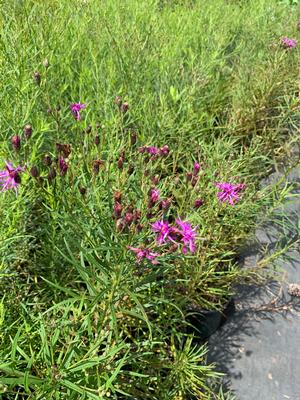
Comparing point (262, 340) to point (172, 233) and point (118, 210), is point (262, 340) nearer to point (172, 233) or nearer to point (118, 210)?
point (172, 233)

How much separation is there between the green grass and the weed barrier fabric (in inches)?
5.1

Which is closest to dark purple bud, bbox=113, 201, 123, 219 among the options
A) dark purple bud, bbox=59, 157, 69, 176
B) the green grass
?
the green grass

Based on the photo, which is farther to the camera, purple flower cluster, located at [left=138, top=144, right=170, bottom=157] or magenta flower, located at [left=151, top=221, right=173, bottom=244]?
purple flower cluster, located at [left=138, top=144, right=170, bottom=157]

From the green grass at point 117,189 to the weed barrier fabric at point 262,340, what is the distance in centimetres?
13

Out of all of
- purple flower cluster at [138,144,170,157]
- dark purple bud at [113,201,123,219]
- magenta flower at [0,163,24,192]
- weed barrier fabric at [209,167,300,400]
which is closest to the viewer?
dark purple bud at [113,201,123,219]

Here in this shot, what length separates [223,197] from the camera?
1627 mm

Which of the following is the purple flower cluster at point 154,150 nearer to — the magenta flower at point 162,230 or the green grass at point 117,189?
the green grass at point 117,189

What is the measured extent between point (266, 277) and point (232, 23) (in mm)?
2437

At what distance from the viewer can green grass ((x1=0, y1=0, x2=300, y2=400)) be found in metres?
1.21

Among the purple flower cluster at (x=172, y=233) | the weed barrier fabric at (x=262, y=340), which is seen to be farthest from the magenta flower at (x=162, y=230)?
the weed barrier fabric at (x=262, y=340)

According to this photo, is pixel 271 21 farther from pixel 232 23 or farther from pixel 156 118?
pixel 156 118

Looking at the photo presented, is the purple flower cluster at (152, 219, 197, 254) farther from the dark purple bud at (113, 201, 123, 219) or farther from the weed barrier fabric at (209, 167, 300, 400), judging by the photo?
the weed barrier fabric at (209, 167, 300, 400)

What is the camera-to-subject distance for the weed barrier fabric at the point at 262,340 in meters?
1.92

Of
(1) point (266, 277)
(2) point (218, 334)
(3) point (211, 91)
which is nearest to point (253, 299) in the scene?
(1) point (266, 277)
